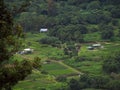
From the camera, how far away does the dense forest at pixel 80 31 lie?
36938 mm

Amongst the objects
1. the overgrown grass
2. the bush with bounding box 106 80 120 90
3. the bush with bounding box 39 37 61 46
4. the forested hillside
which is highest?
the forested hillside

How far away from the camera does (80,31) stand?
2222 inches

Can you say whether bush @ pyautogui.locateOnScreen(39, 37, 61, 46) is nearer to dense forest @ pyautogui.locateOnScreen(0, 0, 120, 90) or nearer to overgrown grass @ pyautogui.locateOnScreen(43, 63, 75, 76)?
dense forest @ pyautogui.locateOnScreen(0, 0, 120, 90)

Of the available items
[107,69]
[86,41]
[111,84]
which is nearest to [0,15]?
[111,84]

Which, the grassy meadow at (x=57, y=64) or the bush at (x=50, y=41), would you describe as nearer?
the grassy meadow at (x=57, y=64)

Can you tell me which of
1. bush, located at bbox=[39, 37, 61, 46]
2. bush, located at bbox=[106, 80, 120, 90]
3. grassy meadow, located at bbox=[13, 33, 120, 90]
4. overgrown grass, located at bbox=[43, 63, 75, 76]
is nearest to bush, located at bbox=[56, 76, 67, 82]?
grassy meadow, located at bbox=[13, 33, 120, 90]

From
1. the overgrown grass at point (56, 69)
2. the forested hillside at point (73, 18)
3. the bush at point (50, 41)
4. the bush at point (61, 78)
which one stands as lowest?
the overgrown grass at point (56, 69)

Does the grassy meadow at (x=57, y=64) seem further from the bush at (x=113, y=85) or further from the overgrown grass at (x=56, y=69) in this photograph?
the bush at (x=113, y=85)

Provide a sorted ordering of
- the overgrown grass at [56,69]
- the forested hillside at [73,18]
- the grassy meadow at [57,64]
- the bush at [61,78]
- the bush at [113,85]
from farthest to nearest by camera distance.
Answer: the forested hillside at [73,18] < the overgrown grass at [56,69] < the bush at [61,78] < the grassy meadow at [57,64] < the bush at [113,85]

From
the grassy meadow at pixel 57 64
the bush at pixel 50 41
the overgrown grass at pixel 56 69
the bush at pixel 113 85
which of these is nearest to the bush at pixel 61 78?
the grassy meadow at pixel 57 64

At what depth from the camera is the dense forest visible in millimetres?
36938

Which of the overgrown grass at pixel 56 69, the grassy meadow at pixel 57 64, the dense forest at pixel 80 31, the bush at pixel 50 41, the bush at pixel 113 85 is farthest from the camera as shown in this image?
the bush at pixel 50 41

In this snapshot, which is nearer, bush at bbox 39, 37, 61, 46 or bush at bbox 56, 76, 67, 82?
bush at bbox 56, 76, 67, 82

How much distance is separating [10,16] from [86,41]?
42424 mm
